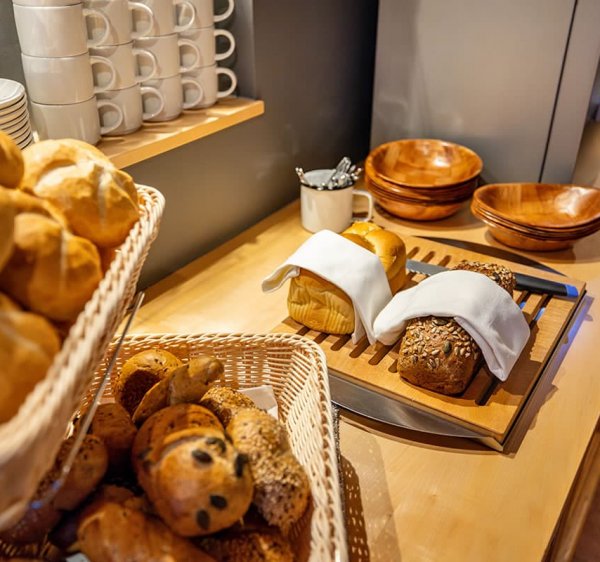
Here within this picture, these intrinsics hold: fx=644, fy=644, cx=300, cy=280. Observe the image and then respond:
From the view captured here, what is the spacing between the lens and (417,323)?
841 millimetres

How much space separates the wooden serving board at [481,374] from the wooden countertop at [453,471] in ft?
0.10

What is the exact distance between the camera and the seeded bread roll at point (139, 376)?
27.0 inches

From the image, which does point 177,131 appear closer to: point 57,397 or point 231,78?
point 231,78

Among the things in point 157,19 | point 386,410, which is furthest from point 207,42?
point 386,410

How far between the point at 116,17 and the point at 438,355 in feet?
2.16

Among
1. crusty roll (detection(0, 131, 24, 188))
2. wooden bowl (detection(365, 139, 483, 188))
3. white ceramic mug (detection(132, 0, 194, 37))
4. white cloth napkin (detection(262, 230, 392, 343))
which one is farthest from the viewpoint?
wooden bowl (detection(365, 139, 483, 188))

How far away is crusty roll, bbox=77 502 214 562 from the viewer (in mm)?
474

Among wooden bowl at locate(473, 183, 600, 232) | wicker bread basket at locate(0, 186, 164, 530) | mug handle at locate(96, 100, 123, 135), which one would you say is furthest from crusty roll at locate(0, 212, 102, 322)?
wooden bowl at locate(473, 183, 600, 232)

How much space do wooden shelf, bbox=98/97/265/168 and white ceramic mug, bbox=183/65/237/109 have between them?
14 millimetres

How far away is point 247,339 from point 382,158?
0.78m

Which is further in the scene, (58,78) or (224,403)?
(58,78)

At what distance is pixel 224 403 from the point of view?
25.1 inches

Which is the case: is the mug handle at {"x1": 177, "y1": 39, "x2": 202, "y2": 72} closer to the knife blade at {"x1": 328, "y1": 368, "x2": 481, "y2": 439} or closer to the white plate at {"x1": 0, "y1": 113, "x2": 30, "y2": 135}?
the white plate at {"x1": 0, "y1": 113, "x2": 30, "y2": 135}

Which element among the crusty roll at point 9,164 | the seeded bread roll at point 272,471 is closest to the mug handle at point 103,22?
the crusty roll at point 9,164
